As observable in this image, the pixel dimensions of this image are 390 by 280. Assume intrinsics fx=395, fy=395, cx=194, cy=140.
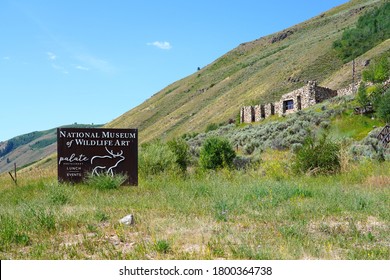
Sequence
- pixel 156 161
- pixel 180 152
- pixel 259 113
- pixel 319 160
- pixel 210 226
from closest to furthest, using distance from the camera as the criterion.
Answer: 1. pixel 210 226
2. pixel 319 160
3. pixel 156 161
4. pixel 180 152
5. pixel 259 113

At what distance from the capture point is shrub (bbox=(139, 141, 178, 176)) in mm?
14344

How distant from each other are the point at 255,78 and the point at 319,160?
7251 cm

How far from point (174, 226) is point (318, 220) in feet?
7.45

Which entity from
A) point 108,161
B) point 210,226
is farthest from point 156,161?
point 210,226

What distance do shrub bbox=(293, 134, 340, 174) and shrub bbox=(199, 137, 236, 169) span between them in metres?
3.90

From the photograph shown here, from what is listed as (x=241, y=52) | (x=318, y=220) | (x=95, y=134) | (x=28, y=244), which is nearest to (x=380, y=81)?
(x=95, y=134)

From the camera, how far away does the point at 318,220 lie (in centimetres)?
617

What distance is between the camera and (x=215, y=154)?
55.1ft

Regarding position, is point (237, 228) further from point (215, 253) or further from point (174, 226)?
point (215, 253)

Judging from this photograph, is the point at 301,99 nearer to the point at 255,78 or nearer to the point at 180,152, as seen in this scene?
the point at 180,152

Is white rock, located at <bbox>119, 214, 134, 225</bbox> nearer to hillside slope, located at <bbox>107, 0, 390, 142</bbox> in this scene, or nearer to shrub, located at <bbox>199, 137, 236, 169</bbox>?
shrub, located at <bbox>199, 137, 236, 169</bbox>

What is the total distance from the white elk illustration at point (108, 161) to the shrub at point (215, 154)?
17.6 feet

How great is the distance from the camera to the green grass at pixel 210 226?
4578mm

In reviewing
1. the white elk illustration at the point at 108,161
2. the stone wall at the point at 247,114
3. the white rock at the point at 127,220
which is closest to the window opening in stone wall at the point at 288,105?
the stone wall at the point at 247,114
